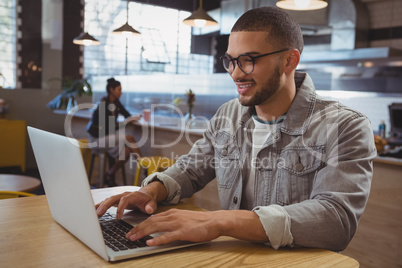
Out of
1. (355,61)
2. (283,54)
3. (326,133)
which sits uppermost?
(355,61)

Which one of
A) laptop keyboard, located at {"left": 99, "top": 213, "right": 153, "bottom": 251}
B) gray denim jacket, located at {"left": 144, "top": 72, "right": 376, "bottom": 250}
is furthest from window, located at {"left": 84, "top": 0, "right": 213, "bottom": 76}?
laptop keyboard, located at {"left": 99, "top": 213, "right": 153, "bottom": 251}

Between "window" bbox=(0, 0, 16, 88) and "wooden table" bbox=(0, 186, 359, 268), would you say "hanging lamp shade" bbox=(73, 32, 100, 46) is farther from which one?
"wooden table" bbox=(0, 186, 359, 268)

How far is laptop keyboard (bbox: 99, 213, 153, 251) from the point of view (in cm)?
88

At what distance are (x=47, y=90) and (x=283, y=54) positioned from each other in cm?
686

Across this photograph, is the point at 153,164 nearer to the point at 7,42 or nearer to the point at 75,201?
the point at 75,201

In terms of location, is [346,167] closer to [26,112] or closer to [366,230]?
[366,230]

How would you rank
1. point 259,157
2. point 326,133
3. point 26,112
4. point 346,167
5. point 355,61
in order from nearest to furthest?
point 346,167 < point 326,133 < point 259,157 < point 355,61 < point 26,112

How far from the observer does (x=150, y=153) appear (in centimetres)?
488

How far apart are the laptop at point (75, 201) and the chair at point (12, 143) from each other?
5517mm

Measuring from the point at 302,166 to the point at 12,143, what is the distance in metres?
5.80

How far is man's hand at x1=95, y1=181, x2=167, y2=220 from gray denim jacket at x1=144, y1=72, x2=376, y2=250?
2.1 inches

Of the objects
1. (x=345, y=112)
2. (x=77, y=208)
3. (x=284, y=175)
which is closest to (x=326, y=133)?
(x=345, y=112)

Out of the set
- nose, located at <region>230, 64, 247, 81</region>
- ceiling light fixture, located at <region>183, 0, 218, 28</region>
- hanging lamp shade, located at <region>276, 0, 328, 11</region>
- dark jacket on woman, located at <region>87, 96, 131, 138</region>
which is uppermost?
ceiling light fixture, located at <region>183, 0, 218, 28</region>

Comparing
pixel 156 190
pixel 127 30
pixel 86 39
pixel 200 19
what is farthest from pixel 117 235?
pixel 86 39
